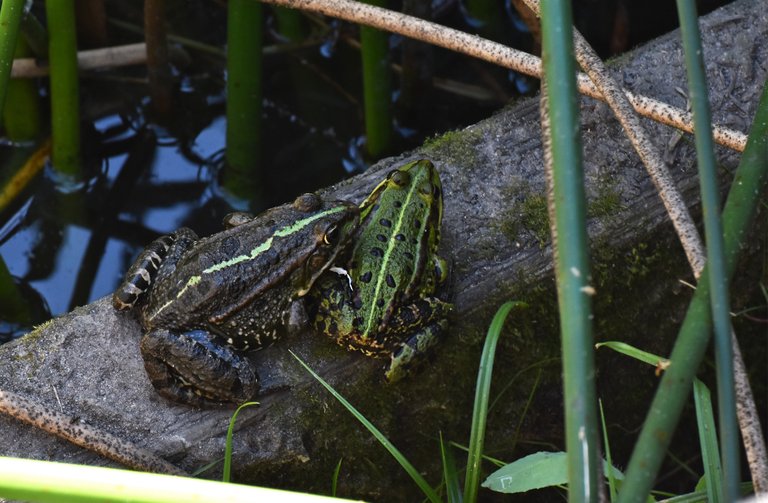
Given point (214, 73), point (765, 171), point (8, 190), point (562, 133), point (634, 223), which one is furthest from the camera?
point (214, 73)

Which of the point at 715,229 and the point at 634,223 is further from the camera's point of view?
the point at 634,223

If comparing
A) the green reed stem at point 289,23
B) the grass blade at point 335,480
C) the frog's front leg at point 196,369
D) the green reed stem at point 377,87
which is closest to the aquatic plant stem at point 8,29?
the frog's front leg at point 196,369

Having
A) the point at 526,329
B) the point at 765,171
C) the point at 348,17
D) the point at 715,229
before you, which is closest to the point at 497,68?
the point at 348,17

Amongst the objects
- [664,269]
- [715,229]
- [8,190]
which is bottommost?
[8,190]

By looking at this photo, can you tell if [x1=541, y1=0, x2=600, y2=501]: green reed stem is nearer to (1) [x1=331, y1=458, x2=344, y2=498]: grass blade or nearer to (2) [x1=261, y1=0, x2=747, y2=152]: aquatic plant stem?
(1) [x1=331, y1=458, x2=344, y2=498]: grass blade

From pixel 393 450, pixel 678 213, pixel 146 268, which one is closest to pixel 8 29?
pixel 146 268

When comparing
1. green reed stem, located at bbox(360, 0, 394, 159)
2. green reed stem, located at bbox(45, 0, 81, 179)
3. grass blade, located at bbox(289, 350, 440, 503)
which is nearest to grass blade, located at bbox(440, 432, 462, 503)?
grass blade, located at bbox(289, 350, 440, 503)

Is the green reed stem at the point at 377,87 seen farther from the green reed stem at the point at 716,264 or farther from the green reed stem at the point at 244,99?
the green reed stem at the point at 716,264

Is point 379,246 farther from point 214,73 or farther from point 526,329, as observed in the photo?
point 214,73
